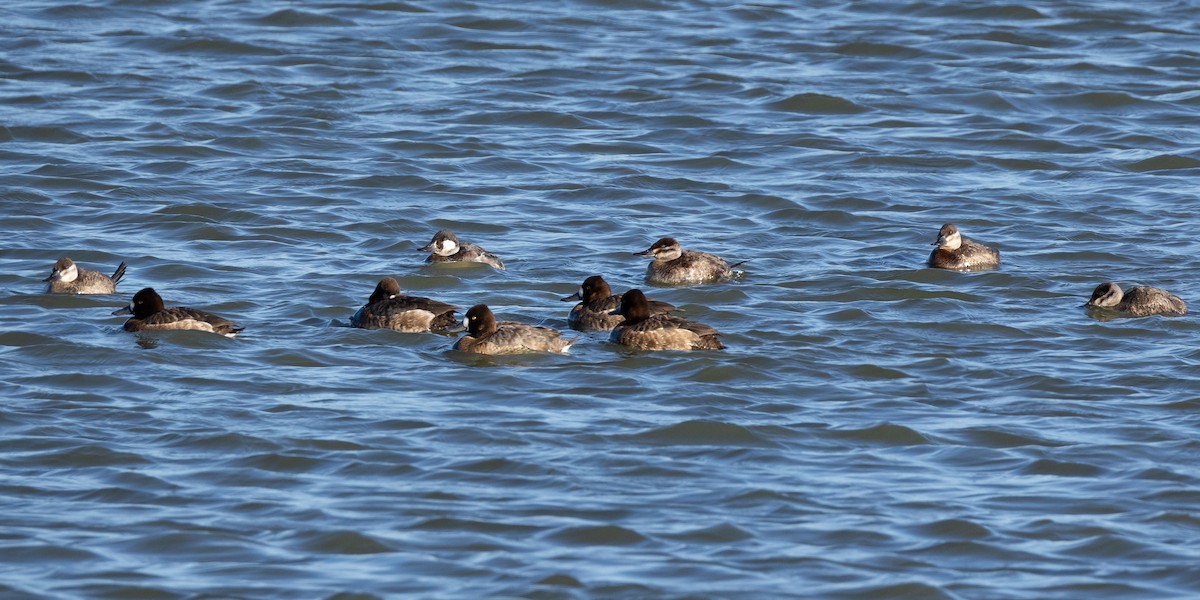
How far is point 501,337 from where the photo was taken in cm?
1369

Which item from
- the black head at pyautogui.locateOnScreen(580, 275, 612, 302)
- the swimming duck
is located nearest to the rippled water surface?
the swimming duck

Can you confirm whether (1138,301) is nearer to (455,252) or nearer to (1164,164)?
(455,252)

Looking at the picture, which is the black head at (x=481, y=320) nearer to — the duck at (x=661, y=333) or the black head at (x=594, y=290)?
the duck at (x=661, y=333)

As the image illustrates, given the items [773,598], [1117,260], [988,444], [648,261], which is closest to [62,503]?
[773,598]

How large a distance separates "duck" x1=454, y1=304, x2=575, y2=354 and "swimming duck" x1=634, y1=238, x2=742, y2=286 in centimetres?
233

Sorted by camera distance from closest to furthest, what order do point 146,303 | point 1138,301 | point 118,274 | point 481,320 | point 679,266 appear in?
point 481,320 < point 146,303 < point 1138,301 < point 118,274 < point 679,266

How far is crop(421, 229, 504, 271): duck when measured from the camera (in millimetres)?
16469

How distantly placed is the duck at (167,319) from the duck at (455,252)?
8.79 feet

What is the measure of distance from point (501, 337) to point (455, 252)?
2927mm

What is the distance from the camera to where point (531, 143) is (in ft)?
71.4

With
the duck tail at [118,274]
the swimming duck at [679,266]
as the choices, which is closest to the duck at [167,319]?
the duck tail at [118,274]

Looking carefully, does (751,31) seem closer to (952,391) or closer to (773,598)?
(952,391)

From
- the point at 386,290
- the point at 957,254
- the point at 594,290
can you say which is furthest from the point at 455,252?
the point at 957,254

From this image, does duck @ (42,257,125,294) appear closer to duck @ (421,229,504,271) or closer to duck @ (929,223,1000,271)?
duck @ (421,229,504,271)
